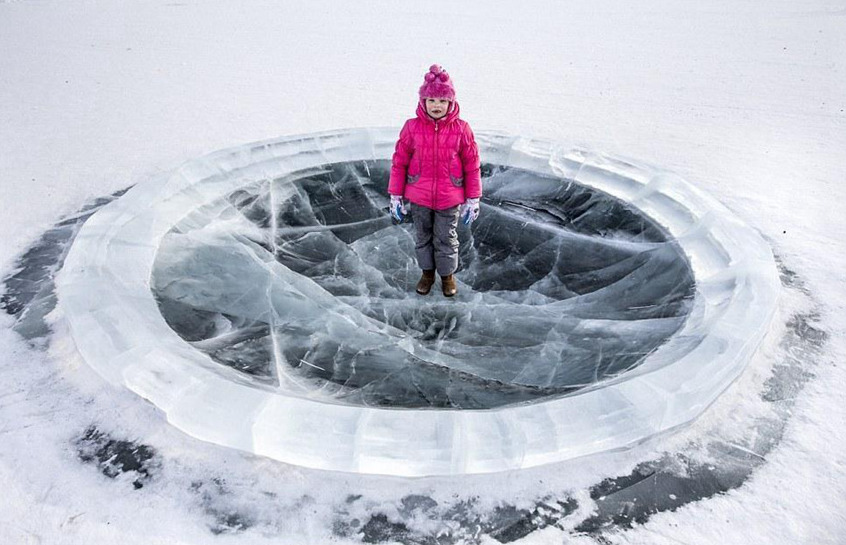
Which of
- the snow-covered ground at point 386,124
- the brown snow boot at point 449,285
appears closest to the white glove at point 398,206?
the brown snow boot at point 449,285

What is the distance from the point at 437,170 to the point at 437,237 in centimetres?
30

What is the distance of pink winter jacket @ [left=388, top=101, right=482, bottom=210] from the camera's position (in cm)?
231

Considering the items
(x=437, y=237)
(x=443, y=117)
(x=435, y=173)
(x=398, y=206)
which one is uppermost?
(x=443, y=117)

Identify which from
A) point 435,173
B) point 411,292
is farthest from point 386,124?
point 435,173

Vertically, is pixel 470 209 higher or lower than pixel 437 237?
higher

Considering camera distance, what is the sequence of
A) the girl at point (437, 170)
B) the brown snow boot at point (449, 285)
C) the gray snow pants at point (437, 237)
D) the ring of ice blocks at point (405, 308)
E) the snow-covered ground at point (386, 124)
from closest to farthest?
the snow-covered ground at point (386, 124) → the ring of ice blocks at point (405, 308) → the girl at point (437, 170) → the gray snow pants at point (437, 237) → the brown snow boot at point (449, 285)

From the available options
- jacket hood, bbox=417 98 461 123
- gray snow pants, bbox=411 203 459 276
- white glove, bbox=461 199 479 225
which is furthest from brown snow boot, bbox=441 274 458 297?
jacket hood, bbox=417 98 461 123

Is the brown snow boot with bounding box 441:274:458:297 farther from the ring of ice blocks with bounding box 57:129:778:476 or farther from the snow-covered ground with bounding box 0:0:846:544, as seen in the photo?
the snow-covered ground with bounding box 0:0:846:544

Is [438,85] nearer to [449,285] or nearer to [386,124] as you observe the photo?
[449,285]

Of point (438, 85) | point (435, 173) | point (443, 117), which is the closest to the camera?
point (438, 85)

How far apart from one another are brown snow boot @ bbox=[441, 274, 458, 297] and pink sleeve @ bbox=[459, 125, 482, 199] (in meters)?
0.39

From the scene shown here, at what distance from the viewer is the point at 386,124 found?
14.1 ft

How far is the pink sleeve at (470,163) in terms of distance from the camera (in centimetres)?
233

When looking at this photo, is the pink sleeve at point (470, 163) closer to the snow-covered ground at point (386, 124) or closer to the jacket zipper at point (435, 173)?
the jacket zipper at point (435, 173)
